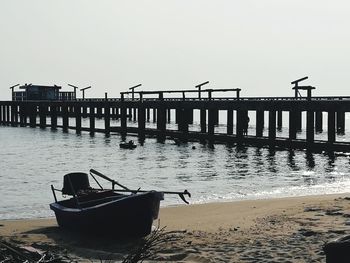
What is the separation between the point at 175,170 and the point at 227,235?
19.9 meters

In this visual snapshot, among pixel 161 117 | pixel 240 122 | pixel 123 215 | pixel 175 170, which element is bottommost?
pixel 175 170

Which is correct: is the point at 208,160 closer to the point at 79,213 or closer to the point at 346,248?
the point at 79,213

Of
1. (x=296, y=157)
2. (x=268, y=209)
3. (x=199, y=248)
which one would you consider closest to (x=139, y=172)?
(x=296, y=157)

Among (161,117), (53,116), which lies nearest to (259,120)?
(161,117)

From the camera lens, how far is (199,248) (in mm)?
11805

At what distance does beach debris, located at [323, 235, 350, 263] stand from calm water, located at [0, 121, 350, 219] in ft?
42.5

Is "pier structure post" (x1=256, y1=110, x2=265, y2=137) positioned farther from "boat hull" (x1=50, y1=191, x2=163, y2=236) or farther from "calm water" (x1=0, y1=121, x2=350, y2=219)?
"boat hull" (x1=50, y1=191, x2=163, y2=236)

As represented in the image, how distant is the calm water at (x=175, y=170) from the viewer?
2330cm

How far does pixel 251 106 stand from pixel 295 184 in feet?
69.3

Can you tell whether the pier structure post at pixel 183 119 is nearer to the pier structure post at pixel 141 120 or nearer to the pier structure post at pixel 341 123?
the pier structure post at pixel 141 120

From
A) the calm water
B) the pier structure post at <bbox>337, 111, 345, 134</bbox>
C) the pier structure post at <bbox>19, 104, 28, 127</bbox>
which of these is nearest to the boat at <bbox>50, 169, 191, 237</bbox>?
the calm water

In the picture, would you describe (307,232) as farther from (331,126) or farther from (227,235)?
(331,126)

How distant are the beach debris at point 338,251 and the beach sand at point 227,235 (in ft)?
8.39

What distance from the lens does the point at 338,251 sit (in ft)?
23.7
